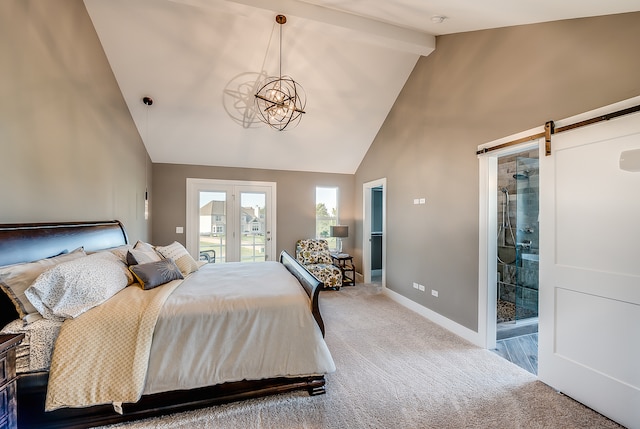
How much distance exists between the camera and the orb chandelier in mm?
3254

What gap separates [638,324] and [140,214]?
584 centimetres

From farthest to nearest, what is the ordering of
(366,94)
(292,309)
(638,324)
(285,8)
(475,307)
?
(366,94) < (475,307) < (285,8) < (292,309) < (638,324)

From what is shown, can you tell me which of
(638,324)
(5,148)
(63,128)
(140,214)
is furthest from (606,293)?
(140,214)

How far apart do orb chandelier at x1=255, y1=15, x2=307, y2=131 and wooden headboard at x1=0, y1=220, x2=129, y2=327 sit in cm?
227

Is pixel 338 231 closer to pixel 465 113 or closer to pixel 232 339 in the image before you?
pixel 465 113

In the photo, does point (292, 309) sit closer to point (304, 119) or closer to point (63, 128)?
point (63, 128)

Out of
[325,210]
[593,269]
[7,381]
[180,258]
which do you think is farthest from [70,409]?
[325,210]

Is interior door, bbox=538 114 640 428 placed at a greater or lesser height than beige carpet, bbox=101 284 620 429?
greater

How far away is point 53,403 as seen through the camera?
5.13ft

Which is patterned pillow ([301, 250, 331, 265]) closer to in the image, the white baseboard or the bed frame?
the white baseboard

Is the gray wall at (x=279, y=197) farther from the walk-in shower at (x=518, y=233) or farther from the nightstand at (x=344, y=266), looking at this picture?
the walk-in shower at (x=518, y=233)

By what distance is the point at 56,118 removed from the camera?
238 centimetres

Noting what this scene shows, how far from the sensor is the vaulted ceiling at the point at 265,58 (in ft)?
8.55

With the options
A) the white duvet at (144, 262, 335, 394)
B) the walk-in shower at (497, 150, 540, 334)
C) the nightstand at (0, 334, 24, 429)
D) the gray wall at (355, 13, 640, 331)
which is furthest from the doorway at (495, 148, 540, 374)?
the nightstand at (0, 334, 24, 429)
